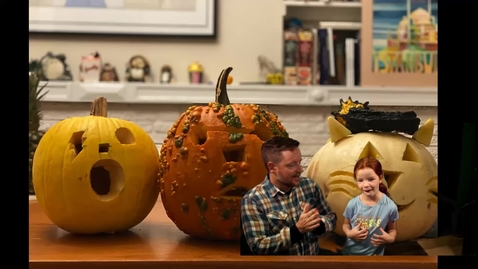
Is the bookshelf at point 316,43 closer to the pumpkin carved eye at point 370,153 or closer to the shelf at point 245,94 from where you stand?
the shelf at point 245,94

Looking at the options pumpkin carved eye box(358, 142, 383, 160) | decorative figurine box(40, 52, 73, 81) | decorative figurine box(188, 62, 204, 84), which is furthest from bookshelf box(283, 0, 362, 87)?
decorative figurine box(40, 52, 73, 81)

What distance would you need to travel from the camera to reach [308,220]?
1.46ft

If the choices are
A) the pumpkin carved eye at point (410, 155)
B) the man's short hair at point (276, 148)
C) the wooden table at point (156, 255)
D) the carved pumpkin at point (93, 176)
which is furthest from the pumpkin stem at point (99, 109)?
the pumpkin carved eye at point (410, 155)

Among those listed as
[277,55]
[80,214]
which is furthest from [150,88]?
[80,214]

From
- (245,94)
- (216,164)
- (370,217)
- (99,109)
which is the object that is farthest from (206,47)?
(370,217)

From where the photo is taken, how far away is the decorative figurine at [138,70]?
1545 millimetres

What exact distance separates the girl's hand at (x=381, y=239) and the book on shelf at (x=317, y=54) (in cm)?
55

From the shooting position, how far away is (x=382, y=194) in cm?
45

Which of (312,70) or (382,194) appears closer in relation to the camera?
(382,194)

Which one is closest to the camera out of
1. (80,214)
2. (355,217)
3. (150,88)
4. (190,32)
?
(355,217)

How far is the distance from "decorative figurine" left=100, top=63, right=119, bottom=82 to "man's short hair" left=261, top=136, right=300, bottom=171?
1189 millimetres

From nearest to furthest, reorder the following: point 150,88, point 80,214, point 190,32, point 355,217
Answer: point 355,217, point 80,214, point 190,32, point 150,88

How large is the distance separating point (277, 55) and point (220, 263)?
3.05 feet
